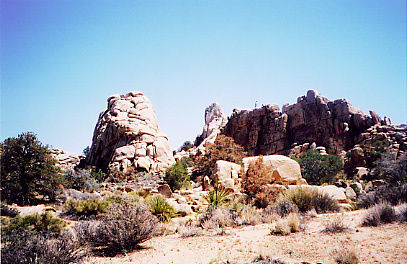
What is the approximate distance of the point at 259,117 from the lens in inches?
2375

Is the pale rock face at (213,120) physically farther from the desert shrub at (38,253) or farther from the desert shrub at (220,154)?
the desert shrub at (38,253)

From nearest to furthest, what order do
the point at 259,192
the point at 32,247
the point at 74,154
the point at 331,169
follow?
1. the point at 32,247
2. the point at 259,192
3. the point at 331,169
4. the point at 74,154

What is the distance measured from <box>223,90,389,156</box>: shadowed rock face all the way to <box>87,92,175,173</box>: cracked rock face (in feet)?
74.5

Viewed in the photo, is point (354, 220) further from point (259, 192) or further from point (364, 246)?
point (259, 192)

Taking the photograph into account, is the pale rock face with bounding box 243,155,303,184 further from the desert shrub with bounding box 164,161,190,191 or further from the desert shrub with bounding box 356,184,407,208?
the desert shrub with bounding box 164,161,190,191

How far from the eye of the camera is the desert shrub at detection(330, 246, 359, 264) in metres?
5.58

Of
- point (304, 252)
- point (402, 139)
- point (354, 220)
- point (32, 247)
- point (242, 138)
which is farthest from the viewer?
point (242, 138)

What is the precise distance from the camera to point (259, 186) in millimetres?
15828

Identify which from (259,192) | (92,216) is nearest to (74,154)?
(92,216)

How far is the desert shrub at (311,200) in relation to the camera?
12.7 metres

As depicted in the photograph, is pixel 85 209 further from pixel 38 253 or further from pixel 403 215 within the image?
pixel 403 215

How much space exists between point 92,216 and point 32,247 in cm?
861

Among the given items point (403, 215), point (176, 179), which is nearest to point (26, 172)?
point (176, 179)

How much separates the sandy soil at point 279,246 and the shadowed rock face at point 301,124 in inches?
1745
